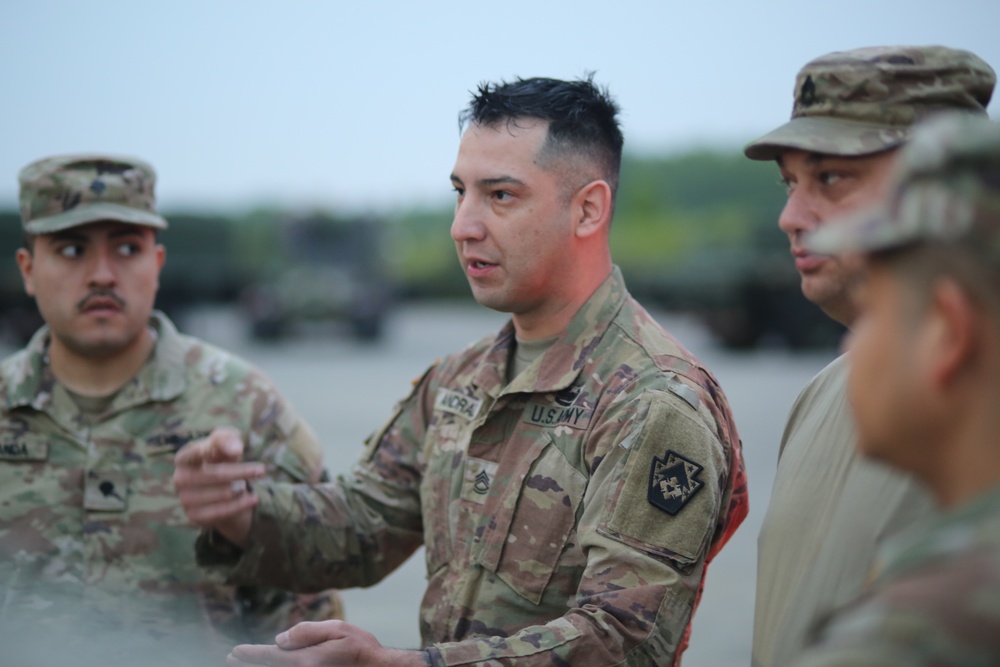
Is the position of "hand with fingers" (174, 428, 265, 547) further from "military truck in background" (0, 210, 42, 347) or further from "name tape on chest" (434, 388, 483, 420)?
"military truck in background" (0, 210, 42, 347)

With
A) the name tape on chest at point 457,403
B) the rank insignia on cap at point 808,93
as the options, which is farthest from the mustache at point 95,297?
the rank insignia on cap at point 808,93

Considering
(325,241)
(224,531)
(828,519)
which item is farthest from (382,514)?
(325,241)

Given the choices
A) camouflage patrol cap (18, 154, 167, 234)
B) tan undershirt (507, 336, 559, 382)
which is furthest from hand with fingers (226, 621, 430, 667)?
camouflage patrol cap (18, 154, 167, 234)

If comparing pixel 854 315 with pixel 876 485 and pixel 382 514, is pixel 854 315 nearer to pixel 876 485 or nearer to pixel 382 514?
pixel 876 485

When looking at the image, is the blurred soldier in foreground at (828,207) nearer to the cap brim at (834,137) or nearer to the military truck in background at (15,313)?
the cap brim at (834,137)

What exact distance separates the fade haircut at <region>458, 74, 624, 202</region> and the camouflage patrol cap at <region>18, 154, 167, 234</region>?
50.2 inches

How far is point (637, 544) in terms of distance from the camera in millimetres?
2309

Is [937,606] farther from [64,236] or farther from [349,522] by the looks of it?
[64,236]

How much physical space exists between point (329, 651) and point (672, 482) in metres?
0.86

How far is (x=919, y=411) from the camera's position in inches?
48.5

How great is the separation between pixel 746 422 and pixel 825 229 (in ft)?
32.7

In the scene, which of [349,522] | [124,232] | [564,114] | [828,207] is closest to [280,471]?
[349,522]

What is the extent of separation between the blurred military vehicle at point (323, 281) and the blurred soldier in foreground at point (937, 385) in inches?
752

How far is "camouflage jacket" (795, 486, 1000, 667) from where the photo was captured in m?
1.06
